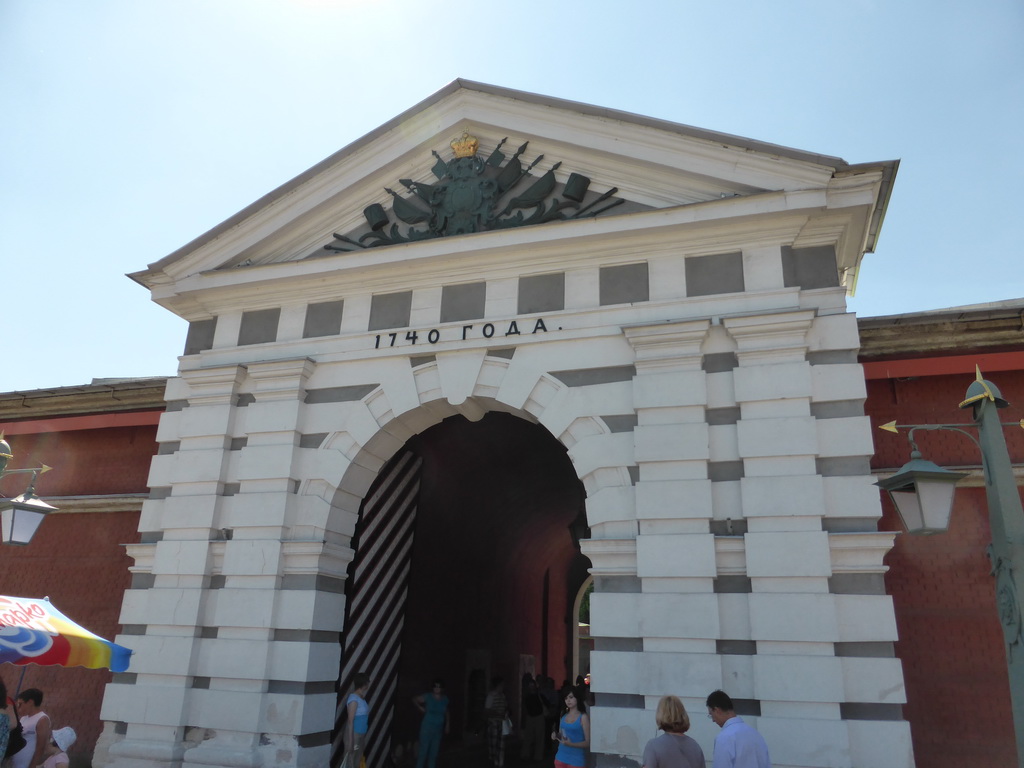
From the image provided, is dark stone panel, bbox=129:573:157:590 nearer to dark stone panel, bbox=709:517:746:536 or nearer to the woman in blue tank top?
the woman in blue tank top

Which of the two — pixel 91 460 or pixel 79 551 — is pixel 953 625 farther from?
pixel 91 460

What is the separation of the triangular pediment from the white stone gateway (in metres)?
0.03

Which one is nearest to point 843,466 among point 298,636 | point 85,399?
point 298,636

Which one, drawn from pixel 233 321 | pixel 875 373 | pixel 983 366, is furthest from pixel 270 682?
pixel 983 366

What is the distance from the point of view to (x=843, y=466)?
7.24m

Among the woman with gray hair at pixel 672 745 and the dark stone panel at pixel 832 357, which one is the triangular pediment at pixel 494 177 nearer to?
the dark stone panel at pixel 832 357

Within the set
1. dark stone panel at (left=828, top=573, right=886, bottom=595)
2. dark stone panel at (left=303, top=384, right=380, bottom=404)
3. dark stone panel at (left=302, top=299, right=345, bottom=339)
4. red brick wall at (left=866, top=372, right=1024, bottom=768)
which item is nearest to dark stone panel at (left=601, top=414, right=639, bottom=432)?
dark stone panel at (left=828, top=573, right=886, bottom=595)

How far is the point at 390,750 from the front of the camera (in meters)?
10.6

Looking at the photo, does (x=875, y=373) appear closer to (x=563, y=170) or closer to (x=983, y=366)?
(x=983, y=366)

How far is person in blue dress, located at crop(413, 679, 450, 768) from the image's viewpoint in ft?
34.3

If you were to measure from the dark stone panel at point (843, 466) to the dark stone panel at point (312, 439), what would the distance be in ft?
17.2

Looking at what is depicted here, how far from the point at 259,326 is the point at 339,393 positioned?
1635mm

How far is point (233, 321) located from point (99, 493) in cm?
363

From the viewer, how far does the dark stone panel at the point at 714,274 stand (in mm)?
8141
